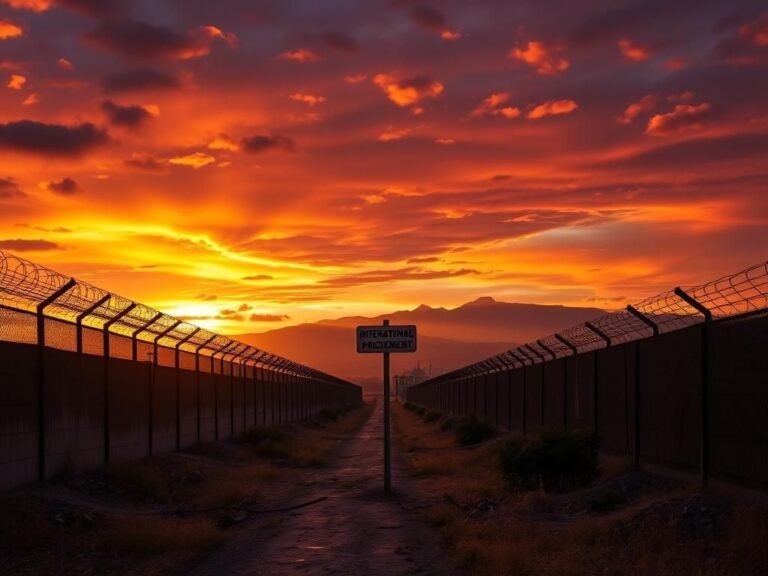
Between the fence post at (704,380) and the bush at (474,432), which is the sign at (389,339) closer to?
the fence post at (704,380)

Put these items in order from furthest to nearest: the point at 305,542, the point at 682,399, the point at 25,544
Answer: the point at 682,399, the point at 305,542, the point at 25,544

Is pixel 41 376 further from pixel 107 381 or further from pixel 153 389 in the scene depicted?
pixel 153 389

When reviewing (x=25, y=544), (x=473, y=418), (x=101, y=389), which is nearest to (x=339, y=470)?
(x=101, y=389)

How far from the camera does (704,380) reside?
13031 millimetres

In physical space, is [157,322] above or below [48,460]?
above

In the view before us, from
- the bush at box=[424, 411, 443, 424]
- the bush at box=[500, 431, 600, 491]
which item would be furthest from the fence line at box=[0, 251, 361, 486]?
the bush at box=[424, 411, 443, 424]

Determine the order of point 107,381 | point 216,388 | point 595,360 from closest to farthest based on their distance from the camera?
point 107,381, point 595,360, point 216,388

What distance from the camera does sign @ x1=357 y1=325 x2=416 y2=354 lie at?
18.7 meters

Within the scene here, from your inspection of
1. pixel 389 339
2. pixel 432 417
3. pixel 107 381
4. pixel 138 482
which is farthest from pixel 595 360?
pixel 432 417

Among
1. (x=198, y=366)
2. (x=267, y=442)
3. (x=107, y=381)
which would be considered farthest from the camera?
(x=267, y=442)

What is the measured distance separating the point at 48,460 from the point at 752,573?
10.9 metres

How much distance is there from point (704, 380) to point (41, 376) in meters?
10.1

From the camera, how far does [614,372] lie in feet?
60.7

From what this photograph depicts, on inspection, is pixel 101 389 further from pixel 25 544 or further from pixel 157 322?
pixel 25 544
